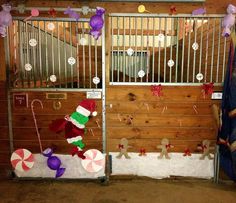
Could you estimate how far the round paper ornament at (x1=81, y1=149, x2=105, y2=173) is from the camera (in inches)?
112

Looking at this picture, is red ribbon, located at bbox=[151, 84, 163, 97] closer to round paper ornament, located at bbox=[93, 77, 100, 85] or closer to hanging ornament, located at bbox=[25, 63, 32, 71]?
round paper ornament, located at bbox=[93, 77, 100, 85]

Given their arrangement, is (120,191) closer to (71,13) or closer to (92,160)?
(92,160)

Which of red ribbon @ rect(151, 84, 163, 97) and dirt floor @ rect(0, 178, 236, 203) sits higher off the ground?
red ribbon @ rect(151, 84, 163, 97)

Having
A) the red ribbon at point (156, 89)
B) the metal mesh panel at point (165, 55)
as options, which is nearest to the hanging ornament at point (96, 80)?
the metal mesh panel at point (165, 55)

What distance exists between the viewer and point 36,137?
2.87 meters

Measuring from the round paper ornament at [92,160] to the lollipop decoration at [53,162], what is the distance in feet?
0.86

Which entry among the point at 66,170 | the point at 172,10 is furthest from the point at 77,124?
the point at 172,10

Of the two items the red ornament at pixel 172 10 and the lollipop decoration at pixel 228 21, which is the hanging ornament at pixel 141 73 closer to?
the red ornament at pixel 172 10

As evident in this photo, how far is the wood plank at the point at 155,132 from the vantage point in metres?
2.87

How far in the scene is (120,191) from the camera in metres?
2.66

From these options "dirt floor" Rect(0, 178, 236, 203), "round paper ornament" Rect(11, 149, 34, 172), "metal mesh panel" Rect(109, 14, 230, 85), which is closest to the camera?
"dirt floor" Rect(0, 178, 236, 203)

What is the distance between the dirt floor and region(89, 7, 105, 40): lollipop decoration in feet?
5.28

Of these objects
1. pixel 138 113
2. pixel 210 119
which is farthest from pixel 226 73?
pixel 138 113

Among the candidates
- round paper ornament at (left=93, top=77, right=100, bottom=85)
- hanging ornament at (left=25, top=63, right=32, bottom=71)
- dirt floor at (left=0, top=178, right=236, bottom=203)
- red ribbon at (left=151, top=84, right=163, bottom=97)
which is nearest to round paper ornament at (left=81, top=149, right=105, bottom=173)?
dirt floor at (left=0, top=178, right=236, bottom=203)
